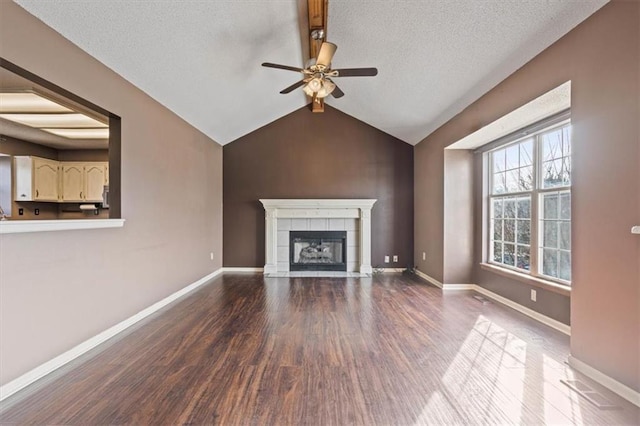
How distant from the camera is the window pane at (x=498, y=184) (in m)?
4.25

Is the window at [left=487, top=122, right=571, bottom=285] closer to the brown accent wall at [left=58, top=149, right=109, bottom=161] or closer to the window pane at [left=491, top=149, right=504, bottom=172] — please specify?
the window pane at [left=491, top=149, right=504, bottom=172]

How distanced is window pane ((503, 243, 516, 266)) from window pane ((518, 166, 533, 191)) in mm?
786

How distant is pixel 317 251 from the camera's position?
20.6 feet

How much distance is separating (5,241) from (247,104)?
3671mm

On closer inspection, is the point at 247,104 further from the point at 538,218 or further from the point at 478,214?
the point at 538,218

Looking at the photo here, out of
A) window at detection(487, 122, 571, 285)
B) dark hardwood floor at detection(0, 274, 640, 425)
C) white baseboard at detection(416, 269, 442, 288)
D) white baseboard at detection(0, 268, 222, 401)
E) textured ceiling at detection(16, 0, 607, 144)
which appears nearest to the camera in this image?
dark hardwood floor at detection(0, 274, 640, 425)

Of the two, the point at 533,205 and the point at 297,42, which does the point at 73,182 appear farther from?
the point at 533,205

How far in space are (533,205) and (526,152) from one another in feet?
2.31

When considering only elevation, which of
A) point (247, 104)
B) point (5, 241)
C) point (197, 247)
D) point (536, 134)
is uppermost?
point (247, 104)

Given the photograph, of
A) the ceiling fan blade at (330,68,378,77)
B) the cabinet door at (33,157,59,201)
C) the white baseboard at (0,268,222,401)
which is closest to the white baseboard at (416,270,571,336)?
the ceiling fan blade at (330,68,378,77)

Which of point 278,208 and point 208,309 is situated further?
point 278,208

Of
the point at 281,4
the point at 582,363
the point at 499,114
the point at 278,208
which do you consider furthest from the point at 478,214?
the point at 281,4

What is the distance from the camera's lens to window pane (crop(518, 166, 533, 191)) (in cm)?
366

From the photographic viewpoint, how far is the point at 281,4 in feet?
9.78
